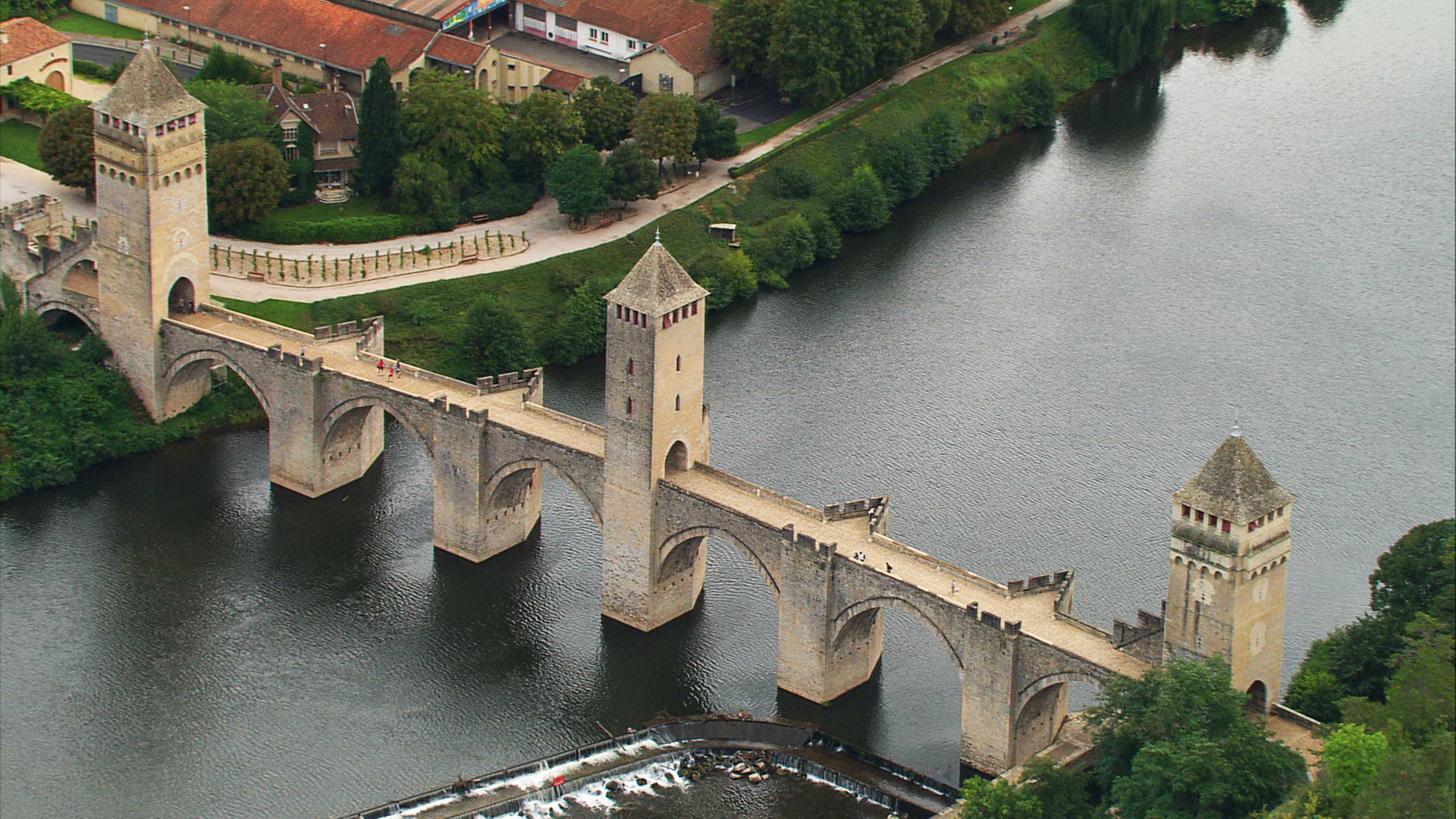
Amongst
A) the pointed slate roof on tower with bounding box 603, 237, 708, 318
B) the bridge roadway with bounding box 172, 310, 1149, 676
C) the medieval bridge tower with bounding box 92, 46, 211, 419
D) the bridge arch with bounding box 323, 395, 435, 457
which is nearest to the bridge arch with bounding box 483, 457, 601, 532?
the bridge roadway with bounding box 172, 310, 1149, 676

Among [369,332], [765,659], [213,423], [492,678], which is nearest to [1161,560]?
[765,659]

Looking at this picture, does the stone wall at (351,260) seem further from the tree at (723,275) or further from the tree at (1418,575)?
the tree at (1418,575)

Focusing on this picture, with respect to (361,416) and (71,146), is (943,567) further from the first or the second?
(71,146)

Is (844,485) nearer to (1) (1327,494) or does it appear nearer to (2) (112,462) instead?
(1) (1327,494)

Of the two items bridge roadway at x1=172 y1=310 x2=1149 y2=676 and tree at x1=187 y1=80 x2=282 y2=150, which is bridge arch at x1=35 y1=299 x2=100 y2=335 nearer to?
bridge roadway at x1=172 y1=310 x2=1149 y2=676

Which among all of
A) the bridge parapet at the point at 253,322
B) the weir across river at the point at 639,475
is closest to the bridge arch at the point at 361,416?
the weir across river at the point at 639,475

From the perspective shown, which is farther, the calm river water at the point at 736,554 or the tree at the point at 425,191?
the tree at the point at 425,191
